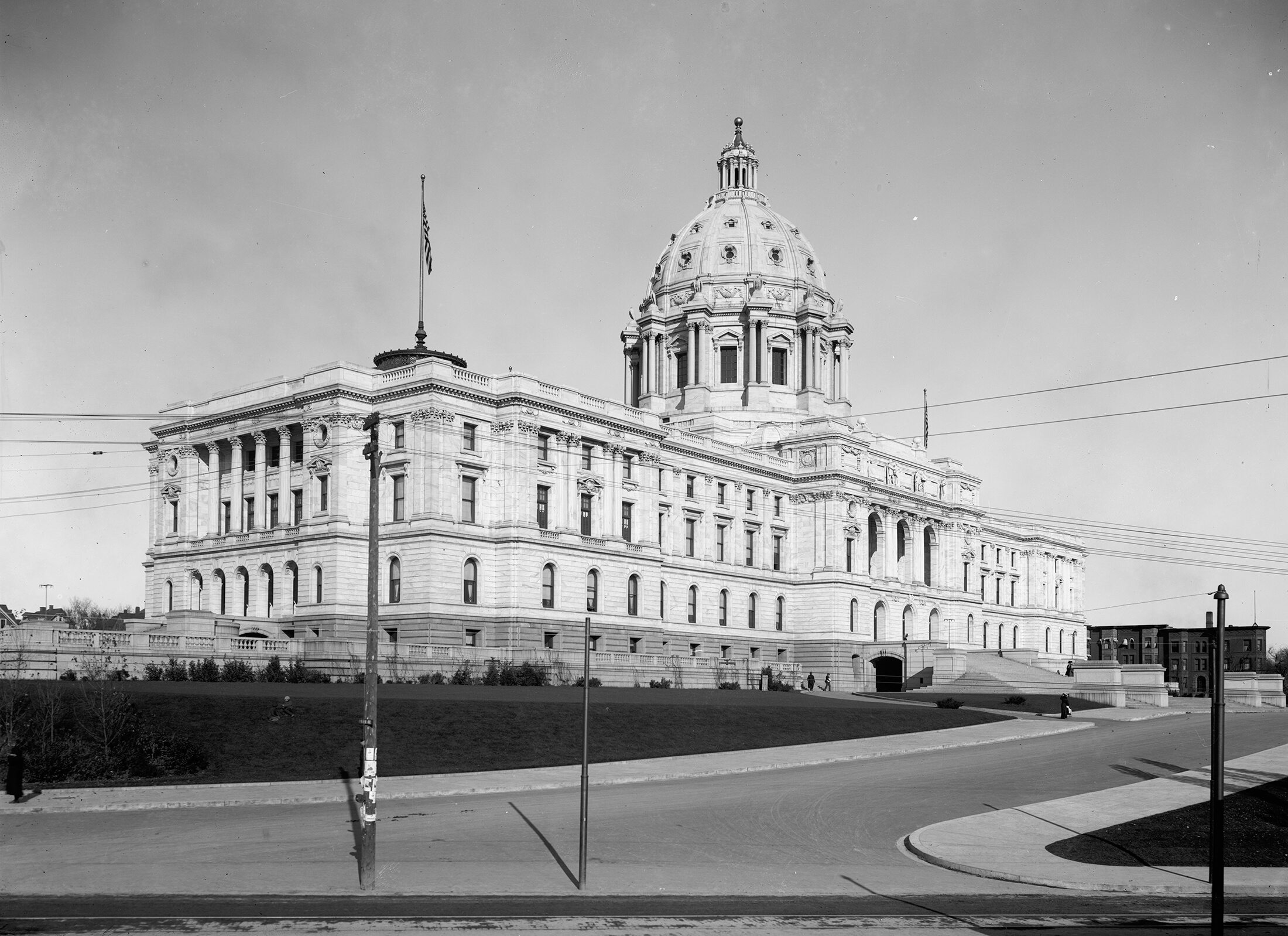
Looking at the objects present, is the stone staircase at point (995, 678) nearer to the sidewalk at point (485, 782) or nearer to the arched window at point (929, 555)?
the arched window at point (929, 555)

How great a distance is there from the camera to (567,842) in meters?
28.0

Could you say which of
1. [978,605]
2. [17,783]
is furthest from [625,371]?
[17,783]

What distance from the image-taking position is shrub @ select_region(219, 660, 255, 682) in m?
55.6

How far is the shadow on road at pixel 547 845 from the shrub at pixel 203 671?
2496 centimetres

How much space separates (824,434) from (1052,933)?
3574 inches

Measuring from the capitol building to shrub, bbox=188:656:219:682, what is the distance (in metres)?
3.23

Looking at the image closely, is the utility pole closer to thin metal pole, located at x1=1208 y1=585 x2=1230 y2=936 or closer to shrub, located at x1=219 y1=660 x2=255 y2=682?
thin metal pole, located at x1=1208 y1=585 x2=1230 y2=936

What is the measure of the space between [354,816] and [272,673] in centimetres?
2733

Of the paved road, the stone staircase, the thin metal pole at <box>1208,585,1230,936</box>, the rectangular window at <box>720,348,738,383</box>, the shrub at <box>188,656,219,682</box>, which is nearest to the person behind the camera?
the thin metal pole at <box>1208,585,1230,936</box>

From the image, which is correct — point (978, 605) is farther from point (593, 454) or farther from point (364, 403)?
point (364, 403)

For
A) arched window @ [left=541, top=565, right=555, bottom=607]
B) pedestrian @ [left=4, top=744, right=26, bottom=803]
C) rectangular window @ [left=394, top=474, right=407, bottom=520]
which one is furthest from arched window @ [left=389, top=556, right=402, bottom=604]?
pedestrian @ [left=4, top=744, right=26, bottom=803]

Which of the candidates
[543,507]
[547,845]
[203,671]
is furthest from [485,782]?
[543,507]

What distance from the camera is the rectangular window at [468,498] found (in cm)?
8075

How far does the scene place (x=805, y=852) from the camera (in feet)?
91.5
